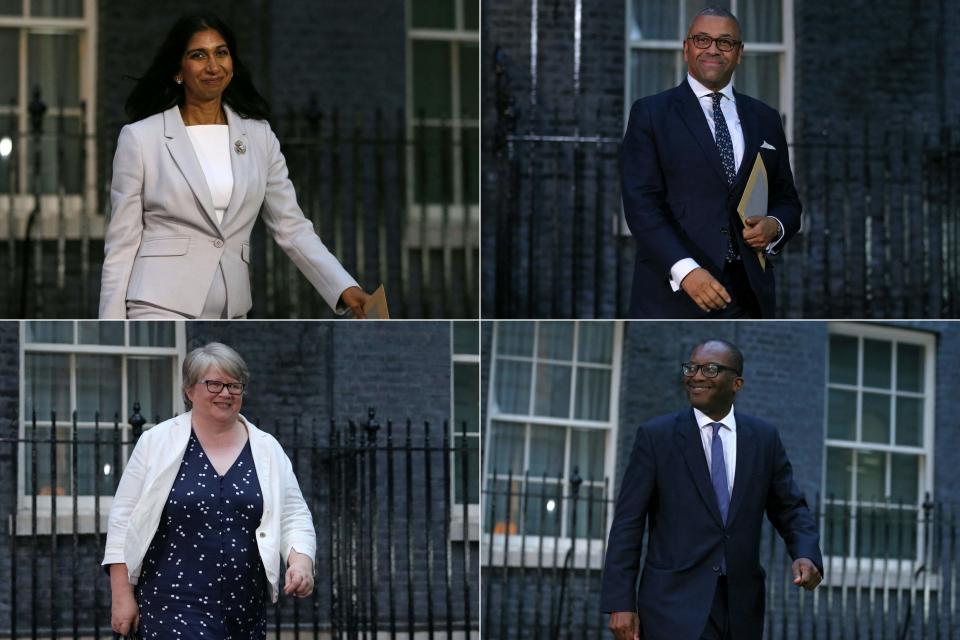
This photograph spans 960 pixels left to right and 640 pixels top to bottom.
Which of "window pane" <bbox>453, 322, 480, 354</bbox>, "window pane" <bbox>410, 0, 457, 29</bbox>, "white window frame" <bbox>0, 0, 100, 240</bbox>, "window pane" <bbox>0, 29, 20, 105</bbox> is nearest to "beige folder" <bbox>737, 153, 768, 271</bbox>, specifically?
"window pane" <bbox>453, 322, 480, 354</bbox>

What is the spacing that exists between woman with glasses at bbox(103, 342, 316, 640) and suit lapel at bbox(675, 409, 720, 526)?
1423mm

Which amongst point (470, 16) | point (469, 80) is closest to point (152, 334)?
point (469, 80)

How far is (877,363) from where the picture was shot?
11469 mm

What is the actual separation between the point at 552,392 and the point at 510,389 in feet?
0.81

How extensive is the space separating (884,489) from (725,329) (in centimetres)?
137

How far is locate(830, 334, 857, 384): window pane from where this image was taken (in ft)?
37.2

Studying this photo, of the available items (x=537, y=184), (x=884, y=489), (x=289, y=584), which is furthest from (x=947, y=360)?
(x=289, y=584)

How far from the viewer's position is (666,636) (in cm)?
707

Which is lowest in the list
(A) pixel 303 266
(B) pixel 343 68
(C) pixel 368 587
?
(C) pixel 368 587

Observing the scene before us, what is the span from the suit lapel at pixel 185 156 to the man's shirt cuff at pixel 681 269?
5.65 feet

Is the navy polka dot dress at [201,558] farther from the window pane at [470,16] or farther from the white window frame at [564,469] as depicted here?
the window pane at [470,16]

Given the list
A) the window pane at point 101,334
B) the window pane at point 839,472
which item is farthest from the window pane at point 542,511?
the window pane at point 101,334

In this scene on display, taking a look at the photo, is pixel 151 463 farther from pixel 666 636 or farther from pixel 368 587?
pixel 368 587

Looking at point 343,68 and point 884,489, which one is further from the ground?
point 343,68
